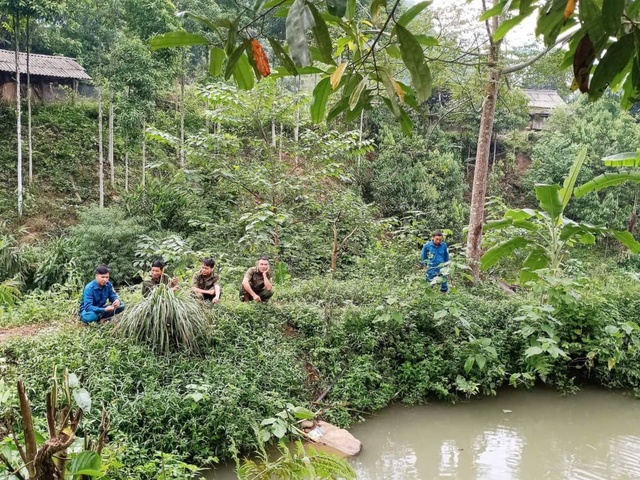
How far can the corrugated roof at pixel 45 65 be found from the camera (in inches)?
559

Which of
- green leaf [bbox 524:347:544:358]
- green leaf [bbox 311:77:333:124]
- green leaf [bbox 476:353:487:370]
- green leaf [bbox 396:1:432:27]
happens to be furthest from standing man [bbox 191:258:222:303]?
green leaf [bbox 396:1:432:27]

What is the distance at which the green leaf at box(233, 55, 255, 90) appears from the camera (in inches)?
45.7

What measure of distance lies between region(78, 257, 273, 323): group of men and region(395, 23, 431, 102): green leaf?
4.01 meters

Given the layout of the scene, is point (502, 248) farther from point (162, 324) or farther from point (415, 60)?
point (415, 60)

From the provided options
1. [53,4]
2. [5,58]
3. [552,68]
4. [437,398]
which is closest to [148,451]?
[437,398]

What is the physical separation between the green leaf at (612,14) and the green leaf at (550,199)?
4.22 metres

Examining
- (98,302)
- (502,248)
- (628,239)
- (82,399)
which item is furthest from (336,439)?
(628,239)

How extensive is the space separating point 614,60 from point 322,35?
591 mm

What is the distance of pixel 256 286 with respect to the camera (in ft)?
17.5

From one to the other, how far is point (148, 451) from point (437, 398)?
2838 mm

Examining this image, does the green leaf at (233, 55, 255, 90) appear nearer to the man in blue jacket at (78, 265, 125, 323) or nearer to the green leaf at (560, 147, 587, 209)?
the man in blue jacket at (78, 265, 125, 323)

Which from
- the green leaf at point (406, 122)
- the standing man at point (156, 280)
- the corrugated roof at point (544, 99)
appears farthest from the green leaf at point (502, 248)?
the corrugated roof at point (544, 99)

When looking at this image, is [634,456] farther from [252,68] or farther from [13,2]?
[13,2]

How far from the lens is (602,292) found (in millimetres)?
5812
